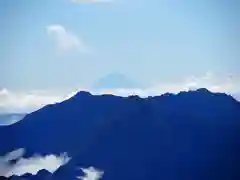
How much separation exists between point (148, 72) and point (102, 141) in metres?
0.66

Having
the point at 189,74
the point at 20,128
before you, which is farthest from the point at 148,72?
the point at 20,128

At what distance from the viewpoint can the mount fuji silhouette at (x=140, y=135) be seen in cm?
387

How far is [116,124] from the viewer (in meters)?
3.92

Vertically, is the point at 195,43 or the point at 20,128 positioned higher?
the point at 195,43

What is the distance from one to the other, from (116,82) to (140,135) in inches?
18.1

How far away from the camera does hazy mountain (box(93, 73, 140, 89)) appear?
12.8ft

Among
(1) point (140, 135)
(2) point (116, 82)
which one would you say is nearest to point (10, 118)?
(2) point (116, 82)

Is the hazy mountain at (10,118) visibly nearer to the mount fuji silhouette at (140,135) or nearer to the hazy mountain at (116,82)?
the mount fuji silhouette at (140,135)

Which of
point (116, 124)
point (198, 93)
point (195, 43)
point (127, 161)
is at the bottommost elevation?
point (127, 161)

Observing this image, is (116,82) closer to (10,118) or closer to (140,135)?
(140,135)

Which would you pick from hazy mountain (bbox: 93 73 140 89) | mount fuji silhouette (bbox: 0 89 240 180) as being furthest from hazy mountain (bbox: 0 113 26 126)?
hazy mountain (bbox: 93 73 140 89)

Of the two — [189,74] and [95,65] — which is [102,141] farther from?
[189,74]

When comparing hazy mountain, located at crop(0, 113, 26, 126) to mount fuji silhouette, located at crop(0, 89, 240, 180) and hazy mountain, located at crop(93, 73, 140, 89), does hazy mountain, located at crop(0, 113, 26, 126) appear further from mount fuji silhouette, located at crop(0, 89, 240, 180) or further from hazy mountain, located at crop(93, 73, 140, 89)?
hazy mountain, located at crop(93, 73, 140, 89)

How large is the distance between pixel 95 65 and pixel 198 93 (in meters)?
0.85
